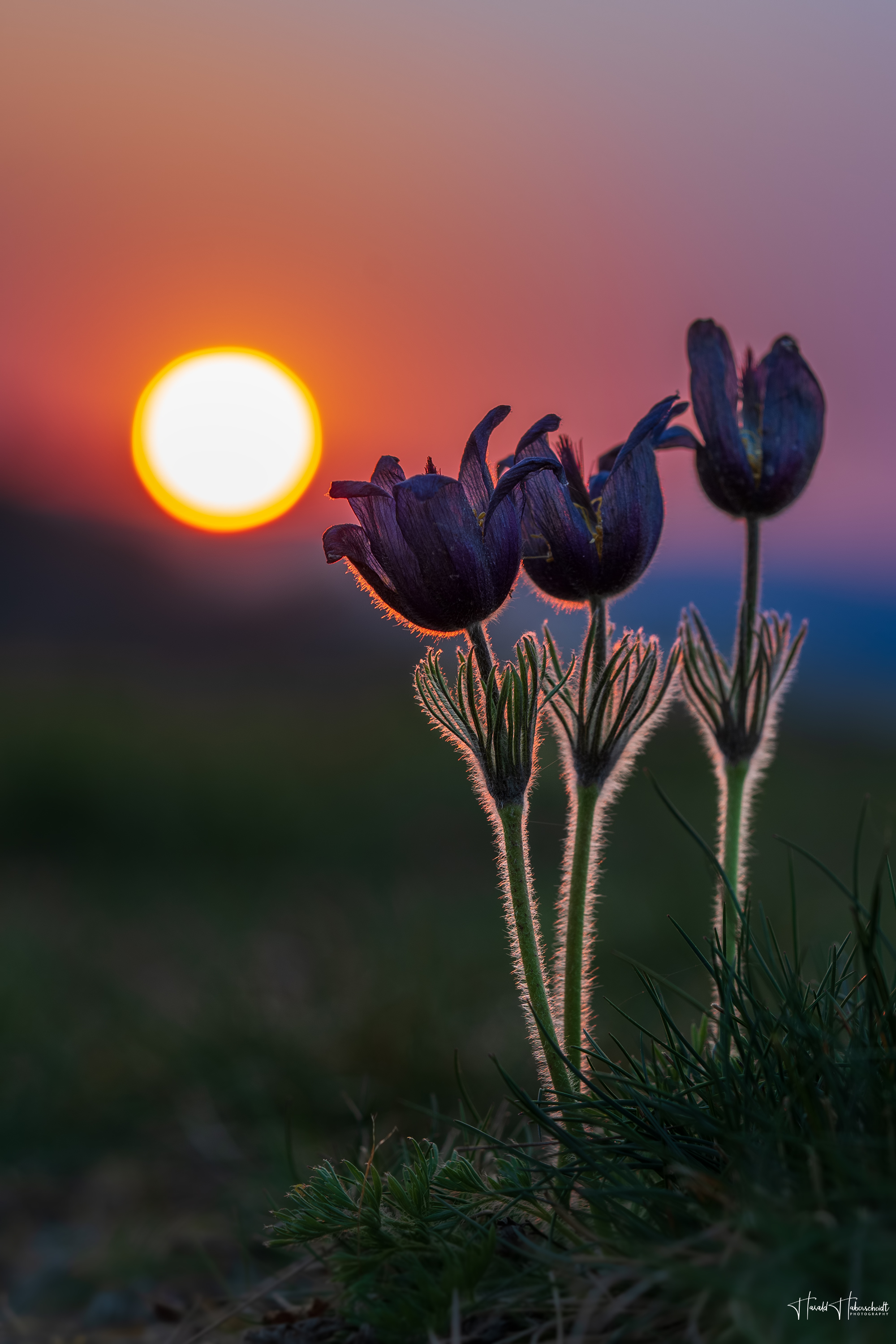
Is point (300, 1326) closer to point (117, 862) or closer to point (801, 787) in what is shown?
point (117, 862)

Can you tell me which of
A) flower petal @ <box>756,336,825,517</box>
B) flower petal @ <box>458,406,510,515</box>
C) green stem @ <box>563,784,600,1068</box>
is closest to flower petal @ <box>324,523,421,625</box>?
flower petal @ <box>458,406,510,515</box>

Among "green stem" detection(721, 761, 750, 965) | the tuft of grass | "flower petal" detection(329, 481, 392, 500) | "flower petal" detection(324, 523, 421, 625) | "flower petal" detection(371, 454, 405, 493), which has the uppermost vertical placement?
"flower petal" detection(371, 454, 405, 493)

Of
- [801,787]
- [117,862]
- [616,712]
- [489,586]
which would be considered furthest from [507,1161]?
[801,787]

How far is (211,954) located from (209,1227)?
2.16 m

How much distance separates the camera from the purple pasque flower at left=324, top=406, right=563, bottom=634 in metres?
2.03

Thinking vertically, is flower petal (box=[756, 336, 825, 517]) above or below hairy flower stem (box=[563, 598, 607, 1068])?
above

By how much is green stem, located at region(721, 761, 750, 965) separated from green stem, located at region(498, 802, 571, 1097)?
16.5 inches

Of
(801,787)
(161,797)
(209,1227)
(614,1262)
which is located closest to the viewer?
(614,1262)

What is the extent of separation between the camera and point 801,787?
9.82m

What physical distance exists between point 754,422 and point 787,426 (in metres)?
0.08

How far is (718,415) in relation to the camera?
237cm

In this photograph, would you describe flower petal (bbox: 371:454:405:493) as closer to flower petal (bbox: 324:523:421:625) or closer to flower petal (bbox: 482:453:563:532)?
flower petal (bbox: 324:523:421:625)

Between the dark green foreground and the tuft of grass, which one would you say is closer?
the tuft of grass

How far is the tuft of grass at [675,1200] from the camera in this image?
1.39 metres
